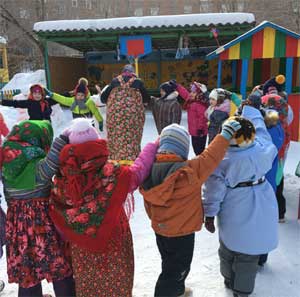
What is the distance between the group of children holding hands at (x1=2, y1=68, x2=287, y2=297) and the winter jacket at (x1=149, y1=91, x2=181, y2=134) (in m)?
2.57

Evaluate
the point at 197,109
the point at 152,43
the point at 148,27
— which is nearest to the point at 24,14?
the point at 152,43

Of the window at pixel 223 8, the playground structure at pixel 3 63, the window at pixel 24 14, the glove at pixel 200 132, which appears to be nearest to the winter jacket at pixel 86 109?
the glove at pixel 200 132

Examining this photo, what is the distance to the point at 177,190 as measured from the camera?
6.92 ft

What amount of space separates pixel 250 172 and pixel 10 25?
2518 centimetres

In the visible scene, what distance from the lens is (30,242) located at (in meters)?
2.13

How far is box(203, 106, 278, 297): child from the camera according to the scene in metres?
2.25

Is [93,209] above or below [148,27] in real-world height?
below

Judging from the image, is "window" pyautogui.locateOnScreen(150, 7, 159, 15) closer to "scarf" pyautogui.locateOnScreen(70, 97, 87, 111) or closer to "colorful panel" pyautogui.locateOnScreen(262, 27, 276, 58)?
"colorful panel" pyautogui.locateOnScreen(262, 27, 276, 58)

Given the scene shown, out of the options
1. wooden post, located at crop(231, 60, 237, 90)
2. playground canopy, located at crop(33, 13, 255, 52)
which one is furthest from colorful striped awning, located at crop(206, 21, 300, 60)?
wooden post, located at crop(231, 60, 237, 90)

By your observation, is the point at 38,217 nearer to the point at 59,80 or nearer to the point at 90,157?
the point at 90,157

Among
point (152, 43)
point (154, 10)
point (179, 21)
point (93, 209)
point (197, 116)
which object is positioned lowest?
point (93, 209)

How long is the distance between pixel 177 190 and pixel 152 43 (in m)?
12.8

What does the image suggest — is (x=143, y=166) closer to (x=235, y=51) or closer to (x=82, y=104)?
(x=82, y=104)

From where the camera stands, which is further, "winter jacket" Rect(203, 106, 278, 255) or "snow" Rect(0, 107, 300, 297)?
"snow" Rect(0, 107, 300, 297)
